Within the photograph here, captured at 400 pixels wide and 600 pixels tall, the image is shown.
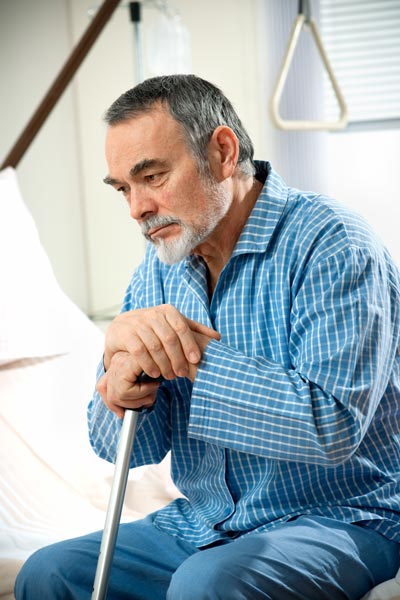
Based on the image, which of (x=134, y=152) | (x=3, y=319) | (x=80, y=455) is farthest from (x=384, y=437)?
(x=3, y=319)

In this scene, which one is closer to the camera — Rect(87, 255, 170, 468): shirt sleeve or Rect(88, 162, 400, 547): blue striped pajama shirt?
Rect(88, 162, 400, 547): blue striped pajama shirt

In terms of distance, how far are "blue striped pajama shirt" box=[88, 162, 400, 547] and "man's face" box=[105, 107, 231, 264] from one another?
0.07m

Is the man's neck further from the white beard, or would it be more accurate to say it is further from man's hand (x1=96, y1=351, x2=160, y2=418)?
man's hand (x1=96, y1=351, x2=160, y2=418)

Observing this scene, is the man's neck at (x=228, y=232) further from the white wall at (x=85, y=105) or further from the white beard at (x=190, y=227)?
the white wall at (x=85, y=105)

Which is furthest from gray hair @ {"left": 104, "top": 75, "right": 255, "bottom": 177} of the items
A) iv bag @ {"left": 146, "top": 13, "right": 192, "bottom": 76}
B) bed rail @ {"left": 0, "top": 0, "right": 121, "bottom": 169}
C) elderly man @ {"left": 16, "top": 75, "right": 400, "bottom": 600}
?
iv bag @ {"left": 146, "top": 13, "right": 192, "bottom": 76}

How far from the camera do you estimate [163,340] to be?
120cm

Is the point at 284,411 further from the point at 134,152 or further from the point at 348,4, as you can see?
the point at 348,4

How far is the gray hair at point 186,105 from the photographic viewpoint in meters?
1.33

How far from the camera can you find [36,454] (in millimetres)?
2113

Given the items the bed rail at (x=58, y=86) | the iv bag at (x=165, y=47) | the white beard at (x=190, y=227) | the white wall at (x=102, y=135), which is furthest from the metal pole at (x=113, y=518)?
the white wall at (x=102, y=135)

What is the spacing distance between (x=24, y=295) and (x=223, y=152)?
1177 mm

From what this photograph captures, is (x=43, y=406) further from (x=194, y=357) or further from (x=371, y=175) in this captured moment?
(x=371, y=175)

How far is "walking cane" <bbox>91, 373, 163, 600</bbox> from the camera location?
3.85 ft

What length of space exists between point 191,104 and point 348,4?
7.39 ft
